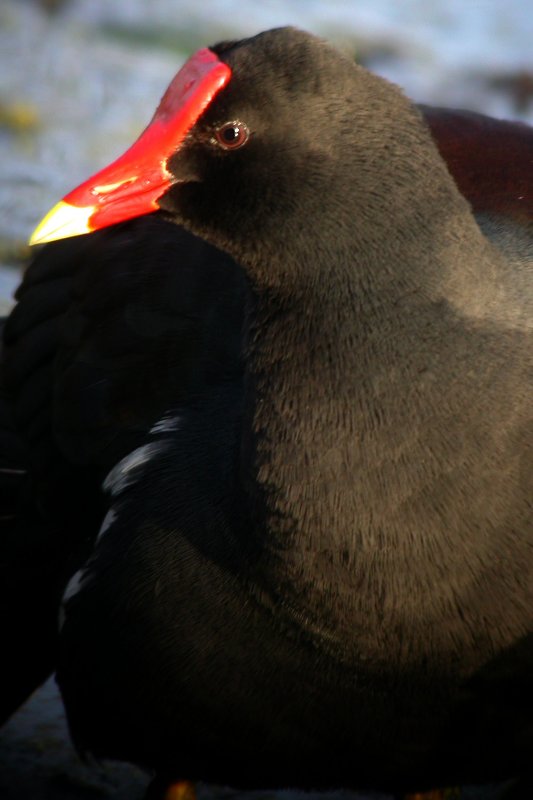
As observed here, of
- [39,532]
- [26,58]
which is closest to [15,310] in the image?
[39,532]

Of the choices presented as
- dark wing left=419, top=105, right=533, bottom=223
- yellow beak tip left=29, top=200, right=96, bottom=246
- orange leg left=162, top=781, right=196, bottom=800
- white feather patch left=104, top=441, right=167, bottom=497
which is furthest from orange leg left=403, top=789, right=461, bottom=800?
yellow beak tip left=29, top=200, right=96, bottom=246

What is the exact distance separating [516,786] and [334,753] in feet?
2.44

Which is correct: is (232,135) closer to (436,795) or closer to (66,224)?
(66,224)

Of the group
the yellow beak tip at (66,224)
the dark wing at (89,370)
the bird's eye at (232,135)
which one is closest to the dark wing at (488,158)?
the dark wing at (89,370)

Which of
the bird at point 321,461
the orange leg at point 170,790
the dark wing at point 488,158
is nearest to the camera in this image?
the bird at point 321,461

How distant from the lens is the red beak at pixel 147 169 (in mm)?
3188

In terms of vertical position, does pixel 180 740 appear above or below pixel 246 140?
below

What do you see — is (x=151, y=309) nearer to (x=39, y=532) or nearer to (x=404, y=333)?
(x=39, y=532)

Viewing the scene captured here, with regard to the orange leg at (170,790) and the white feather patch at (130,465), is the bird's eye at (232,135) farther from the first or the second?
the orange leg at (170,790)

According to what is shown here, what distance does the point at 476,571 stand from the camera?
10.8 feet

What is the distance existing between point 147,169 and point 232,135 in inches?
7.5

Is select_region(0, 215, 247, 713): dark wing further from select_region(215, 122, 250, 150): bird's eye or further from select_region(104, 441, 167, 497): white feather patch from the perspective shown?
select_region(215, 122, 250, 150): bird's eye

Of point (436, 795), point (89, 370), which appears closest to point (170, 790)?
point (436, 795)

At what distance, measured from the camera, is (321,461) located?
3.25 meters
